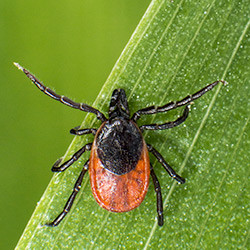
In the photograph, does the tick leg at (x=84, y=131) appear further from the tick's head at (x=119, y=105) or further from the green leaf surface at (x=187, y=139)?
the tick's head at (x=119, y=105)

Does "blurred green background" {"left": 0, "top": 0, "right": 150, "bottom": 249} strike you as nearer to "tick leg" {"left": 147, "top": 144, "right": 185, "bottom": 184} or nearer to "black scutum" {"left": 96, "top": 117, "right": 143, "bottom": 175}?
"black scutum" {"left": 96, "top": 117, "right": 143, "bottom": 175}

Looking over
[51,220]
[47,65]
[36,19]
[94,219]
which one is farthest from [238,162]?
[36,19]

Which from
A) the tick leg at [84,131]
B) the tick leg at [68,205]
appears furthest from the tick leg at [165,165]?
the tick leg at [68,205]

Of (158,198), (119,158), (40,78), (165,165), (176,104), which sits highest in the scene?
(40,78)

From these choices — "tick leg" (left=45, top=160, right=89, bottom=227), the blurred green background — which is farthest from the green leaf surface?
the blurred green background

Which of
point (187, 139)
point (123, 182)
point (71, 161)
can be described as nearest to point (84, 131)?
point (71, 161)

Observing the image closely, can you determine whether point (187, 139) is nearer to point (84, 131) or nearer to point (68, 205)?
point (84, 131)
